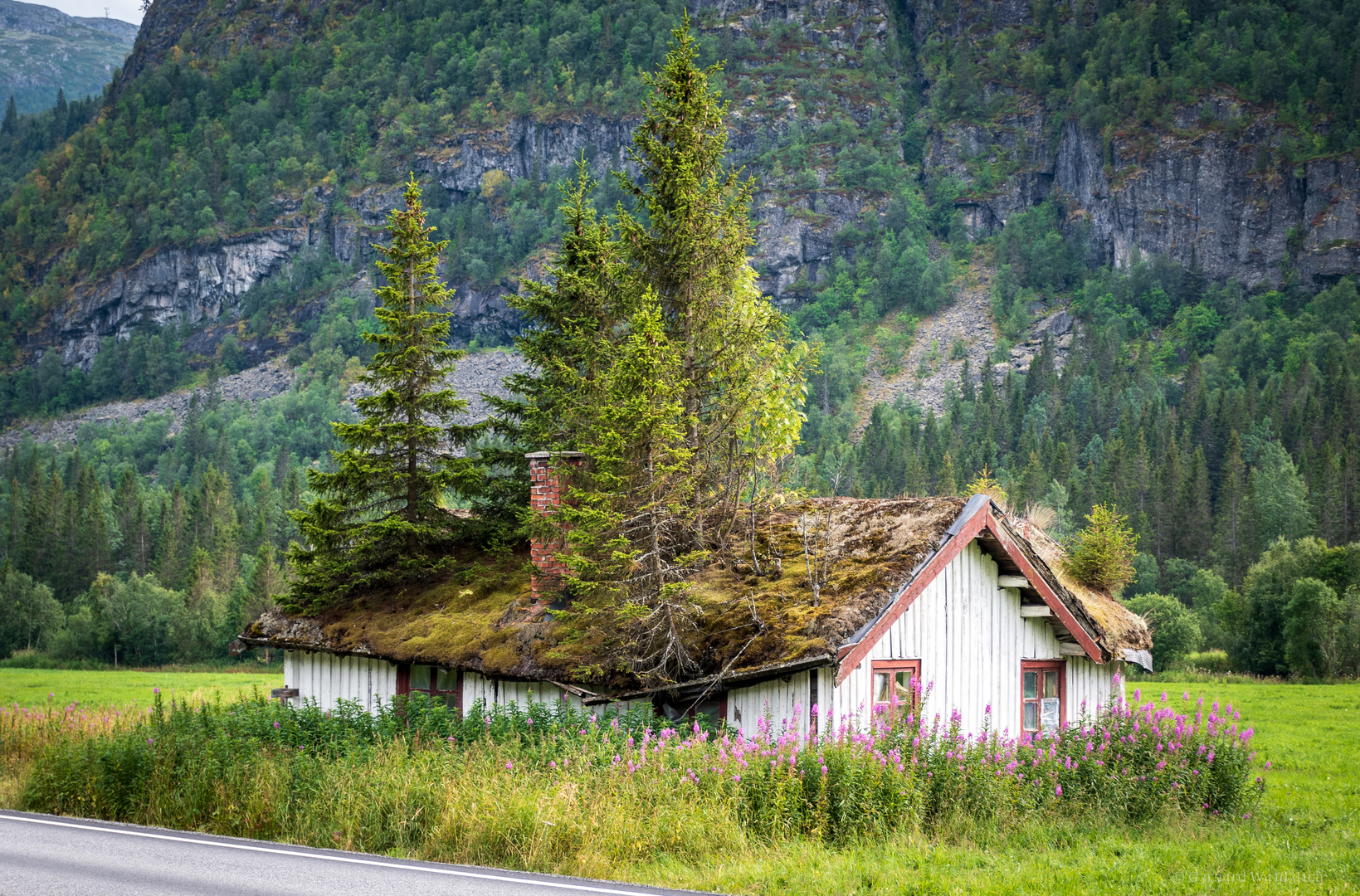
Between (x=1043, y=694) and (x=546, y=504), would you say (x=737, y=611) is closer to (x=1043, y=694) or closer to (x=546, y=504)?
(x=546, y=504)

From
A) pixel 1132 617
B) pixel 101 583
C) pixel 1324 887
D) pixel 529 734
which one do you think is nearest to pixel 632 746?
pixel 529 734

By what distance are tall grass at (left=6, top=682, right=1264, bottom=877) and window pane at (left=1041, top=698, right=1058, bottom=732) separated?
6.69 ft

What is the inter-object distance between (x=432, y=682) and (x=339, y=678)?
9.18 ft

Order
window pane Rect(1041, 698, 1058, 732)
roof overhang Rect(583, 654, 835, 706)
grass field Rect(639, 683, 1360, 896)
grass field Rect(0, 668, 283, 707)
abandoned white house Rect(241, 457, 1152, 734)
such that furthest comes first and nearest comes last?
grass field Rect(0, 668, 283, 707) → window pane Rect(1041, 698, 1058, 732) → abandoned white house Rect(241, 457, 1152, 734) → roof overhang Rect(583, 654, 835, 706) → grass field Rect(639, 683, 1360, 896)

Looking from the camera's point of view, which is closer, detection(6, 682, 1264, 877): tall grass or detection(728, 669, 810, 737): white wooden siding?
detection(6, 682, 1264, 877): tall grass

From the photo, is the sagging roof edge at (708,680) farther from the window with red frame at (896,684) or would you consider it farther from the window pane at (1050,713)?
the window pane at (1050,713)

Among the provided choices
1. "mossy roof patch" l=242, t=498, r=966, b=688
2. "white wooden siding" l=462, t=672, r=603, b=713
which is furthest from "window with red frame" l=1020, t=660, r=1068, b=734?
"white wooden siding" l=462, t=672, r=603, b=713

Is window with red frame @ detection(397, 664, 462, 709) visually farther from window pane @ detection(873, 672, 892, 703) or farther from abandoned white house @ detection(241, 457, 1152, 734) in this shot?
window pane @ detection(873, 672, 892, 703)

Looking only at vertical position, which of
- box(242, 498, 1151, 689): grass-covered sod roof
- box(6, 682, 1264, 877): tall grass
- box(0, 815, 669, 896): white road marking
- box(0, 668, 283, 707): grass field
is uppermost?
box(242, 498, 1151, 689): grass-covered sod roof

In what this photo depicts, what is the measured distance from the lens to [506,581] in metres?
22.6

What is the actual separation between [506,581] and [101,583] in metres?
94.6

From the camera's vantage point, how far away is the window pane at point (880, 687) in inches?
655

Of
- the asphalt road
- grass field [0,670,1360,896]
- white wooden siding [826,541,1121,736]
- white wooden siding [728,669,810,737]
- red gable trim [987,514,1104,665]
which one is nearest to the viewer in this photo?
the asphalt road

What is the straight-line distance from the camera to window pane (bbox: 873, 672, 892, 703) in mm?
16641
